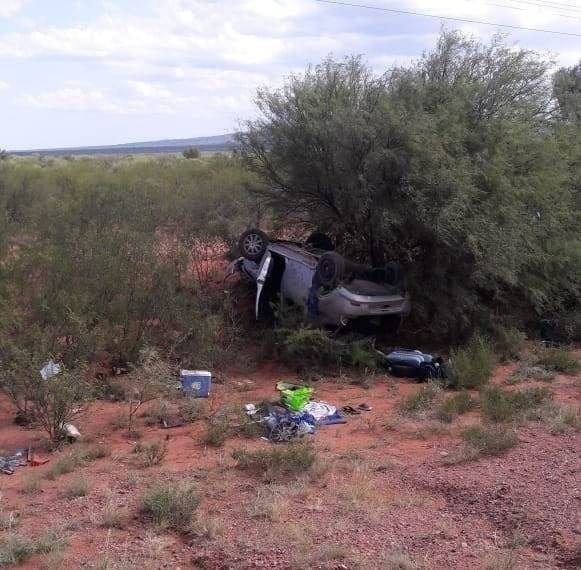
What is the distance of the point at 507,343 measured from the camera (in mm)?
12164

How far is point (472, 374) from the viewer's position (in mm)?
10414

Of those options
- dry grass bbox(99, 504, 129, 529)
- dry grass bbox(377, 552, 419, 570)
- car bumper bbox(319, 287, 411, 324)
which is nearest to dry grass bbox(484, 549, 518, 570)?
dry grass bbox(377, 552, 419, 570)

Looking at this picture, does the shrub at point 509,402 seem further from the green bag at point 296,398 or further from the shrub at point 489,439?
the green bag at point 296,398

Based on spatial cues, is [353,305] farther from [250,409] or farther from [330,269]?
[250,409]

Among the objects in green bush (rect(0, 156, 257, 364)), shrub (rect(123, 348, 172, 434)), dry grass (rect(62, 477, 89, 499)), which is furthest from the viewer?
green bush (rect(0, 156, 257, 364))

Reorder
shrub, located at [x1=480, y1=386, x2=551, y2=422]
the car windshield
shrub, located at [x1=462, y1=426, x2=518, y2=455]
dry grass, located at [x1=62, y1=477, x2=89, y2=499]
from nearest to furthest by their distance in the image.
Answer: dry grass, located at [x1=62, y1=477, x2=89, y2=499]
shrub, located at [x1=462, y1=426, x2=518, y2=455]
shrub, located at [x1=480, y1=386, x2=551, y2=422]
the car windshield

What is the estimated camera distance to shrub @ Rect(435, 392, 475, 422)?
883 centimetres

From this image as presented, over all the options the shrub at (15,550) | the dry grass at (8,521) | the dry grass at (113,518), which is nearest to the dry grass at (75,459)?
the dry grass at (8,521)

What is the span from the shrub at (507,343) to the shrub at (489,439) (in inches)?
167

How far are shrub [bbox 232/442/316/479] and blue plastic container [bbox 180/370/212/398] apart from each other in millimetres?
2645

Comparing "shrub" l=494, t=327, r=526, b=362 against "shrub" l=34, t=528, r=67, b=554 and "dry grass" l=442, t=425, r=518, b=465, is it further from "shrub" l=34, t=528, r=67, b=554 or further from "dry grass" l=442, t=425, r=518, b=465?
"shrub" l=34, t=528, r=67, b=554

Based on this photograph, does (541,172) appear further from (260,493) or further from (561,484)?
(260,493)

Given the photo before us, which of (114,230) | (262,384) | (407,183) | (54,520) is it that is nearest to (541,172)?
(407,183)

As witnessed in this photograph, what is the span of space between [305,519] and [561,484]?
92.3 inches
